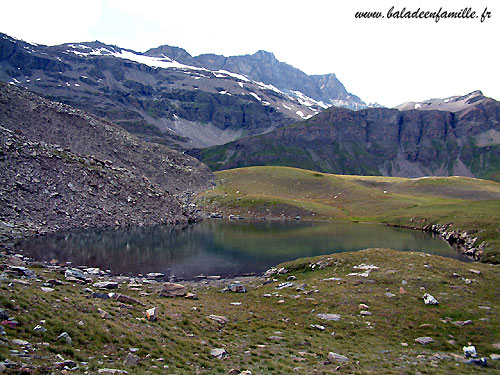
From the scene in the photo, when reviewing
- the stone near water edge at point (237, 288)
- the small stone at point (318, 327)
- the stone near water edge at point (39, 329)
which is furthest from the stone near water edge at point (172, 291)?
the stone near water edge at point (39, 329)

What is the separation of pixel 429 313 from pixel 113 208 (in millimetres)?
74648

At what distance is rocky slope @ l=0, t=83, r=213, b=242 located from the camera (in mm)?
70562

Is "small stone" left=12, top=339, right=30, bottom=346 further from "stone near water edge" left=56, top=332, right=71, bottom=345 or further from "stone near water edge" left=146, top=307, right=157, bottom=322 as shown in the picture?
"stone near water edge" left=146, top=307, right=157, bottom=322

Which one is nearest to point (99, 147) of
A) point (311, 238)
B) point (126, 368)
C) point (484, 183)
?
point (311, 238)

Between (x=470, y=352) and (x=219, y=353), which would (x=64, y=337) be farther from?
(x=470, y=352)

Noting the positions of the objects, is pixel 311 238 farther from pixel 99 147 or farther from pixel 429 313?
pixel 99 147

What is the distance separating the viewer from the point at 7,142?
3135 inches

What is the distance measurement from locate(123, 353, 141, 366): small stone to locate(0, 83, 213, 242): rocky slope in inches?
2155

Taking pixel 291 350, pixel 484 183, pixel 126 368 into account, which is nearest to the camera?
pixel 126 368

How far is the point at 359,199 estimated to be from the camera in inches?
5920

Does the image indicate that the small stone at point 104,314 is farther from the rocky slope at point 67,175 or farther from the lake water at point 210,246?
the rocky slope at point 67,175

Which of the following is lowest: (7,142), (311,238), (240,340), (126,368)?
(311,238)

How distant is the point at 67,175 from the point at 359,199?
374ft

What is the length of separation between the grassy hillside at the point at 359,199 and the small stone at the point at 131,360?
256ft
